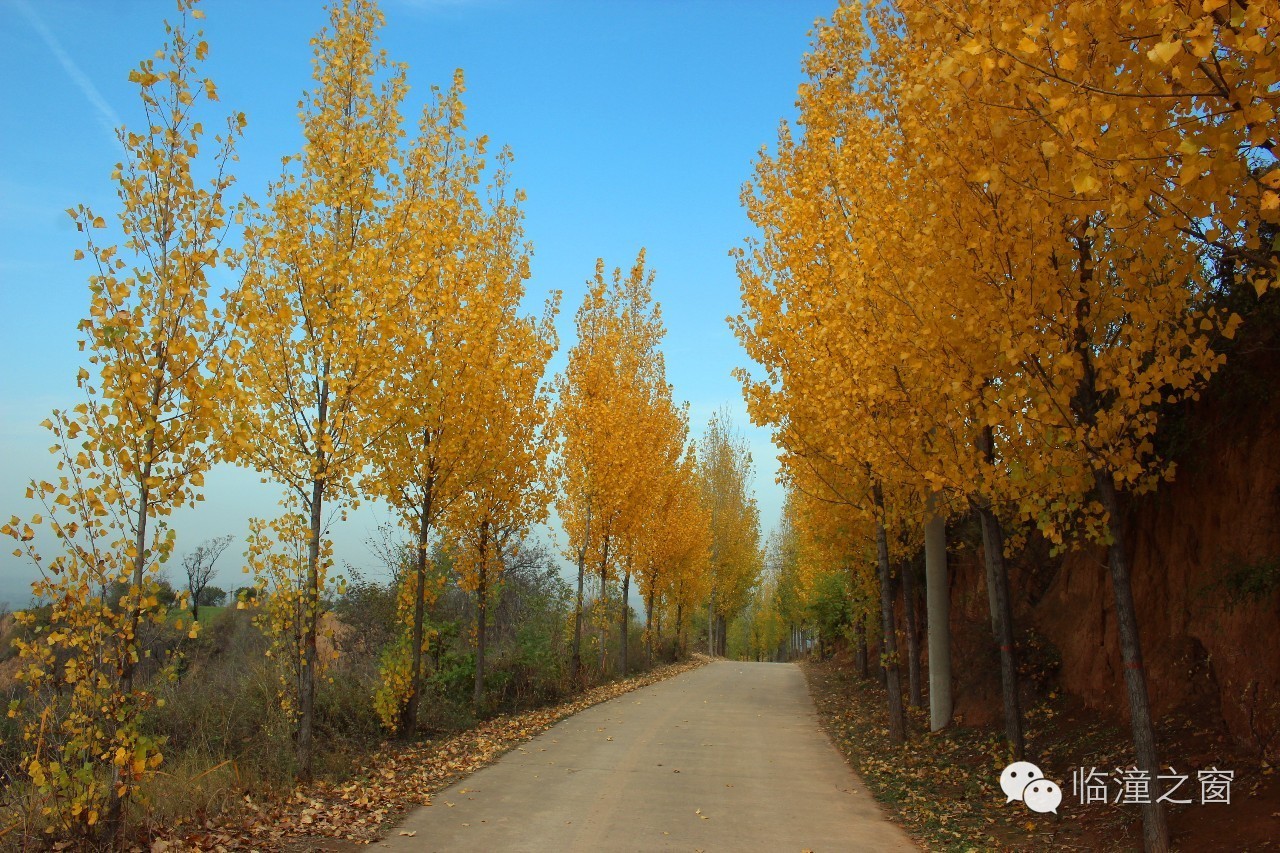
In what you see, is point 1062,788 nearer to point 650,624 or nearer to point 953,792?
point 953,792

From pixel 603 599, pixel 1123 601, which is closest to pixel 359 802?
pixel 1123 601

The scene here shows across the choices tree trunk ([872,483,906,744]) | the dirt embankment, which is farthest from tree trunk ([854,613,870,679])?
the dirt embankment

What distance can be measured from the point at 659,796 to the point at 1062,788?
3.58 m

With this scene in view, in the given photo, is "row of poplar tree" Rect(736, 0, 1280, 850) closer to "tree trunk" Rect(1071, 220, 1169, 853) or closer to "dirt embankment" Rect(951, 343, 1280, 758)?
"tree trunk" Rect(1071, 220, 1169, 853)

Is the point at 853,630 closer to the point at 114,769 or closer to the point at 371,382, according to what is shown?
the point at 371,382

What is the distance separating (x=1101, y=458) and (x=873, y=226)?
342 centimetres

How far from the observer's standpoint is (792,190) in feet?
36.3

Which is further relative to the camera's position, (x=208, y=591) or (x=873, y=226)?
(x=208, y=591)

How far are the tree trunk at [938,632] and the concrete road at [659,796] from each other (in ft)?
5.38

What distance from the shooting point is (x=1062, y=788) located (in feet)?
23.8

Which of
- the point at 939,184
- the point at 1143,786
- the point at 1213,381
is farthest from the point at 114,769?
the point at 1213,381

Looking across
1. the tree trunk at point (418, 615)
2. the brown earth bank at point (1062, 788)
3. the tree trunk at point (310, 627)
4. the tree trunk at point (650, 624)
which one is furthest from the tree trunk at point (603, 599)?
the tree trunk at point (310, 627)

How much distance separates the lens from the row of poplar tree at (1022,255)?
12.5 ft

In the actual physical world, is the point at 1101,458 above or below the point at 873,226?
below
